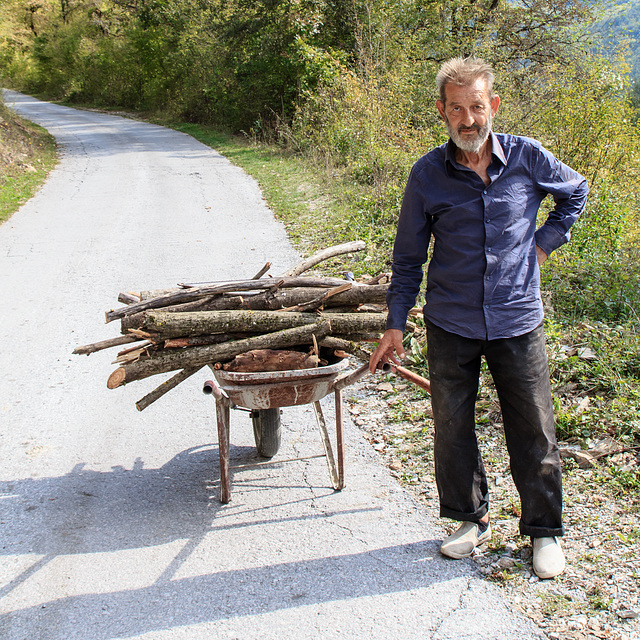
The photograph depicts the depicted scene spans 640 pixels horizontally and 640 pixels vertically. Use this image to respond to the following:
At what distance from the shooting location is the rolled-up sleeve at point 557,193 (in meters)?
3.08

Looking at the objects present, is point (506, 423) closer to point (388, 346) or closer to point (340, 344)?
point (388, 346)

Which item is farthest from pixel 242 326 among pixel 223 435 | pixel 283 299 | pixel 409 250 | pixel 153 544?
pixel 153 544

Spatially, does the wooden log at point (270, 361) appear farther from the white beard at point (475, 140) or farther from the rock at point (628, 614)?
the rock at point (628, 614)

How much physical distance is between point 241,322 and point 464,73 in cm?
175

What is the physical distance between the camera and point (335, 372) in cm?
352

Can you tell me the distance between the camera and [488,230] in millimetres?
2980

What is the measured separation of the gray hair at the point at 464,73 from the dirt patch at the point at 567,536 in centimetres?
221

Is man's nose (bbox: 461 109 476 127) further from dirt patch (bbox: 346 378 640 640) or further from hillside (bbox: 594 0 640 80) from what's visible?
hillside (bbox: 594 0 640 80)

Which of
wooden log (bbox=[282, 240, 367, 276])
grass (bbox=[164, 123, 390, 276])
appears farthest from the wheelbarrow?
grass (bbox=[164, 123, 390, 276])

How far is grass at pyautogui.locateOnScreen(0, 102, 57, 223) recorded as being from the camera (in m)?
13.7

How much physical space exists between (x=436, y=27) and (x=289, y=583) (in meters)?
19.5

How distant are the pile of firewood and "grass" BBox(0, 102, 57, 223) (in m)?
9.70

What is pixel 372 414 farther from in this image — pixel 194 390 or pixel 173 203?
pixel 173 203

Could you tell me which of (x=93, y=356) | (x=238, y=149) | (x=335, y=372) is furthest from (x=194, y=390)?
(x=238, y=149)
